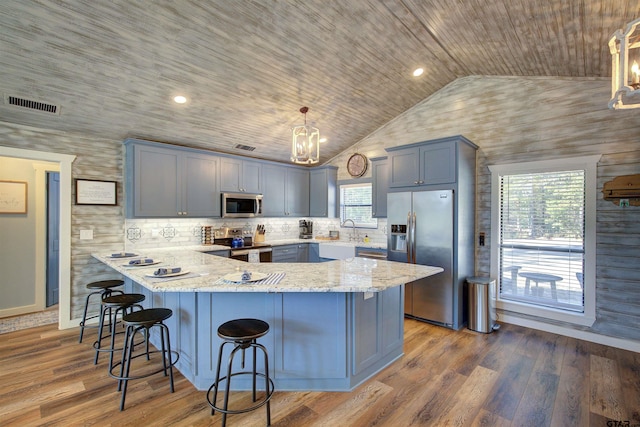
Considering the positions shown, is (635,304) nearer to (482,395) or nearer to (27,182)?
(482,395)

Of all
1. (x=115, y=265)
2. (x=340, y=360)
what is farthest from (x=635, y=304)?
(x=115, y=265)

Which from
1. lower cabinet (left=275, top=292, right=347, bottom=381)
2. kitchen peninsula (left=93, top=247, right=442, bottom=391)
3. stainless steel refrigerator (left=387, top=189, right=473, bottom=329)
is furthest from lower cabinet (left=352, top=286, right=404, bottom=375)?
stainless steel refrigerator (left=387, top=189, right=473, bottom=329)

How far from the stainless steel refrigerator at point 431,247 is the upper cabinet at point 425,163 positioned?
0.18 m

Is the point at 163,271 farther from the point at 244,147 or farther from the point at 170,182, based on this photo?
the point at 244,147

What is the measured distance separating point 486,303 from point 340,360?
2328 millimetres

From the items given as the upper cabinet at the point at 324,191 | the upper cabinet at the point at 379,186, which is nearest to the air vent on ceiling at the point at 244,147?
the upper cabinet at the point at 324,191

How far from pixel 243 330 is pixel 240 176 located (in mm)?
3701

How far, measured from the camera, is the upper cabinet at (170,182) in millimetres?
4250

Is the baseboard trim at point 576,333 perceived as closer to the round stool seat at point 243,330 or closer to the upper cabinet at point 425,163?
the upper cabinet at point 425,163

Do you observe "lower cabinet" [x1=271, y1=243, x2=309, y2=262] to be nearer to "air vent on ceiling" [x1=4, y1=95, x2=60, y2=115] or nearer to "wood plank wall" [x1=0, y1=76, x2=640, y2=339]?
"wood plank wall" [x1=0, y1=76, x2=640, y2=339]

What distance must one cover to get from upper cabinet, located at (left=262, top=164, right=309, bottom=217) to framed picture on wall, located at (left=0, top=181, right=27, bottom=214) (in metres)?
3.46

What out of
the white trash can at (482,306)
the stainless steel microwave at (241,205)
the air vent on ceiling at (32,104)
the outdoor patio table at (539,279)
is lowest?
the white trash can at (482,306)

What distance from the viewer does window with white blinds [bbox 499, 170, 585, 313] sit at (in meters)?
3.72

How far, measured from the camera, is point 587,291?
3625 mm
